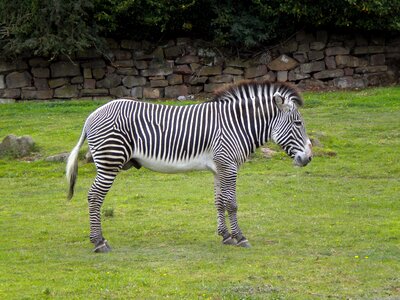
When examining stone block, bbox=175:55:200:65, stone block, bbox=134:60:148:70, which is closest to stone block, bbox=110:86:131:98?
stone block, bbox=134:60:148:70

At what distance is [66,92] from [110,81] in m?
1.47

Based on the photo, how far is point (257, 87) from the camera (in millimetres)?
13000

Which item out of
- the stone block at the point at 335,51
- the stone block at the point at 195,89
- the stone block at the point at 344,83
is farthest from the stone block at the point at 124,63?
the stone block at the point at 344,83

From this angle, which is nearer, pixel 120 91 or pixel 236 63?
pixel 120 91

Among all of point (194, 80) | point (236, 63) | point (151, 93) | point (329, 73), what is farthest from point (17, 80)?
point (329, 73)

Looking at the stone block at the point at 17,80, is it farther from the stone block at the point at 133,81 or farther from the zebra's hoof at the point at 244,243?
the zebra's hoof at the point at 244,243

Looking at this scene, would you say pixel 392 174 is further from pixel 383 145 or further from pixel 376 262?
pixel 376 262

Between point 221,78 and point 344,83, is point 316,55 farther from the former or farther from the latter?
point 221,78

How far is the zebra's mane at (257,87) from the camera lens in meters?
12.8

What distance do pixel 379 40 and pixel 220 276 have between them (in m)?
20.4

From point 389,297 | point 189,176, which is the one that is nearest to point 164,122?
point 389,297

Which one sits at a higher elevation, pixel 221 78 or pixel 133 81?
pixel 221 78

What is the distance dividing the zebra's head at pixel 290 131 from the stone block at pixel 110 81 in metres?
16.6

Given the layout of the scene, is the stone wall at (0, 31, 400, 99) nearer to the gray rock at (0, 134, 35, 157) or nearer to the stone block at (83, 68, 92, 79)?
the stone block at (83, 68, 92, 79)
